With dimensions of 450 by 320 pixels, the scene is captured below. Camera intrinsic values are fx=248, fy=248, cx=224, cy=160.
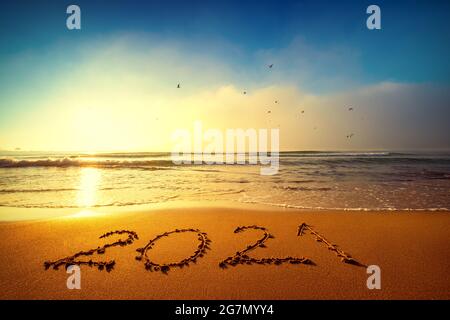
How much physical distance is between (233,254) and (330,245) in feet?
7.20

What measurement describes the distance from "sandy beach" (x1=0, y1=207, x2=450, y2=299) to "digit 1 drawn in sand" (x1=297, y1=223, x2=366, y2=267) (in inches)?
4.2

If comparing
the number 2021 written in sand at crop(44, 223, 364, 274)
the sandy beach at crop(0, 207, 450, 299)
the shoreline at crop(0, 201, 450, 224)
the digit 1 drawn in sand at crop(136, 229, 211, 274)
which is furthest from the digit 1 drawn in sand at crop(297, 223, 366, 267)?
the digit 1 drawn in sand at crop(136, 229, 211, 274)

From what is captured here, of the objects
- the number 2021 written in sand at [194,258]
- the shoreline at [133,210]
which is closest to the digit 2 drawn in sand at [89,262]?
the number 2021 written in sand at [194,258]

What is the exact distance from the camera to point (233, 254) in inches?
203

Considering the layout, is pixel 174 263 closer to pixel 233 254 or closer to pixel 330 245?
pixel 233 254

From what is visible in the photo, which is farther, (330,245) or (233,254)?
(330,245)

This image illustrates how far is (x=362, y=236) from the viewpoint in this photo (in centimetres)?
599

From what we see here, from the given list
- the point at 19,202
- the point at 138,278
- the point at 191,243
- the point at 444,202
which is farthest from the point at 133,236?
the point at 444,202

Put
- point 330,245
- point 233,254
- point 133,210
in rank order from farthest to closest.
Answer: point 133,210
point 330,245
point 233,254

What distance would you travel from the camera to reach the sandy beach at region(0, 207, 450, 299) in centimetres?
394

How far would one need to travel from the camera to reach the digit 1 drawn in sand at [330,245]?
188 inches

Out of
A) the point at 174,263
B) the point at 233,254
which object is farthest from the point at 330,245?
the point at 174,263

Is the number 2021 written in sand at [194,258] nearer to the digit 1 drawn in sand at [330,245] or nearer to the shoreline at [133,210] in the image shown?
the digit 1 drawn in sand at [330,245]

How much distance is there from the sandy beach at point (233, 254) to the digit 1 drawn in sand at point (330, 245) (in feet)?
0.35
